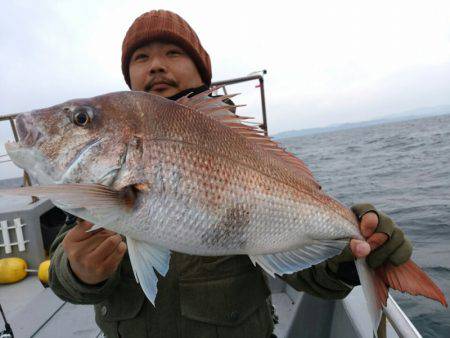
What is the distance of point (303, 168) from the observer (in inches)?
73.1

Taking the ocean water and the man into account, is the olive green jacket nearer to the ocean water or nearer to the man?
the man

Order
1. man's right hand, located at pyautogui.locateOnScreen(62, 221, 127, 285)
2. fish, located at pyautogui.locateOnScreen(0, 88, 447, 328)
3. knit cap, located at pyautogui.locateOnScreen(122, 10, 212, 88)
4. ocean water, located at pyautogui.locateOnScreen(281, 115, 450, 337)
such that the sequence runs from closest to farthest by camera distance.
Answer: fish, located at pyautogui.locateOnScreen(0, 88, 447, 328) → man's right hand, located at pyautogui.locateOnScreen(62, 221, 127, 285) → knit cap, located at pyautogui.locateOnScreen(122, 10, 212, 88) → ocean water, located at pyautogui.locateOnScreen(281, 115, 450, 337)

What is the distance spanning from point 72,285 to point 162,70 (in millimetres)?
1364

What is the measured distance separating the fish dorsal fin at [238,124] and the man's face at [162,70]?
592 mm

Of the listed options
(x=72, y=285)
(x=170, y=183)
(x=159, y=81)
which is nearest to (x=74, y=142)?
(x=170, y=183)

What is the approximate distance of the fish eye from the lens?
146cm

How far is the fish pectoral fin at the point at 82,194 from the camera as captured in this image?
4.03ft

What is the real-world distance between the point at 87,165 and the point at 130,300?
0.94m

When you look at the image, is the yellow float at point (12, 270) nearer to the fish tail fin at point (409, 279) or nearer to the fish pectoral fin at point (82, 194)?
the fish pectoral fin at point (82, 194)

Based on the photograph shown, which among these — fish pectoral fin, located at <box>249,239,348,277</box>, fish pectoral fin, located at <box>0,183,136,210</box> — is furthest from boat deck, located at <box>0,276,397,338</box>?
fish pectoral fin, located at <box>0,183,136,210</box>

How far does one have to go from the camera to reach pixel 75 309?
373 cm

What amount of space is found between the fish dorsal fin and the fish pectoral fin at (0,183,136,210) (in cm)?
54

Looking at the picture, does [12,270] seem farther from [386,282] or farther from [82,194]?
[386,282]

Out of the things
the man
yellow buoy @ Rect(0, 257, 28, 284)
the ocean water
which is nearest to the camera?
the man
